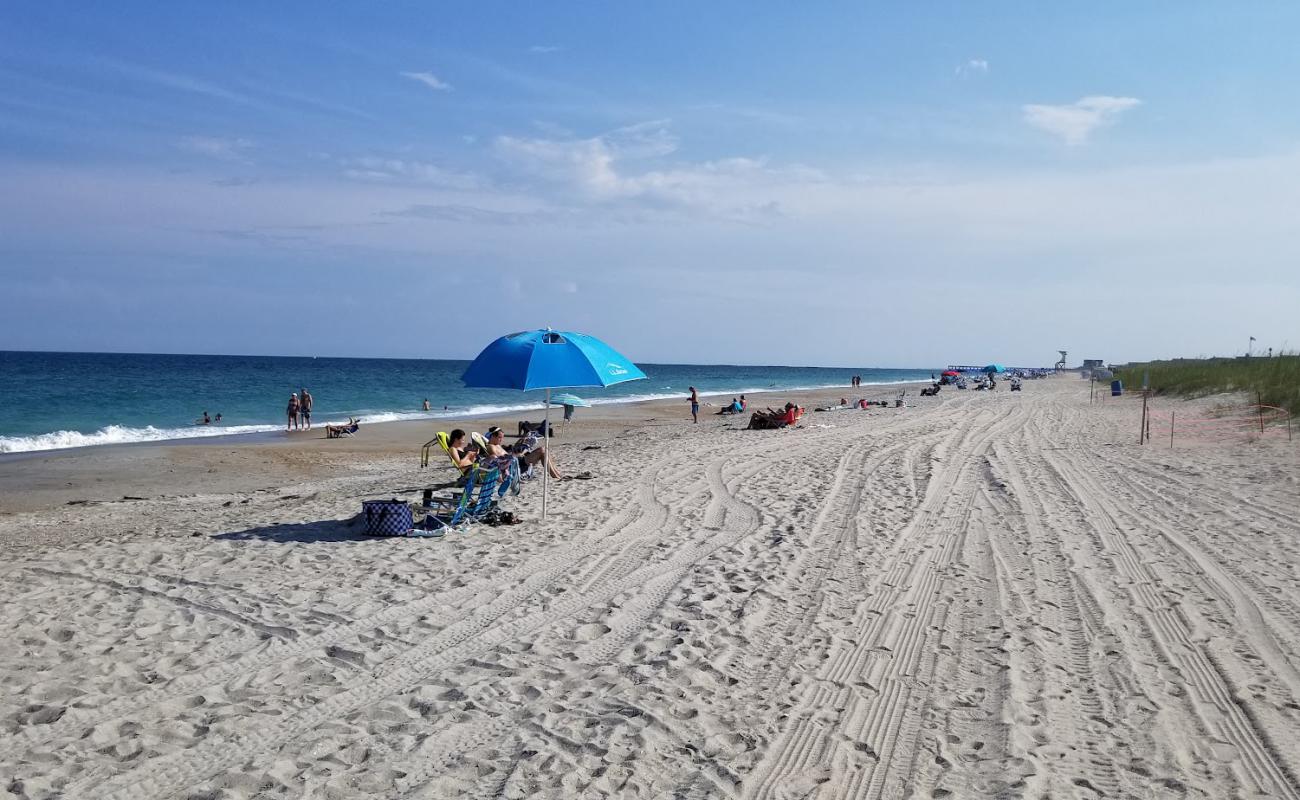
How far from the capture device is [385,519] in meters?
7.54

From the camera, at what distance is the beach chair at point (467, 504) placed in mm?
7816

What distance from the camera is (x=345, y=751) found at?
11.7ft

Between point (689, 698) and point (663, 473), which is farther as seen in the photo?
point (663, 473)

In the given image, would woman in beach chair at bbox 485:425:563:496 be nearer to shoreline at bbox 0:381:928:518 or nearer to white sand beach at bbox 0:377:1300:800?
white sand beach at bbox 0:377:1300:800

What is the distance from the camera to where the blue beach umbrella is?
24.1ft

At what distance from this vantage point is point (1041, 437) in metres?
16.7

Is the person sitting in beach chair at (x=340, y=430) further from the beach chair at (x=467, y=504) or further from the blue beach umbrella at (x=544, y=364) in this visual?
the blue beach umbrella at (x=544, y=364)

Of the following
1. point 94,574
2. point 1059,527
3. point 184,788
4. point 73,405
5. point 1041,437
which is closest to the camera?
point 184,788

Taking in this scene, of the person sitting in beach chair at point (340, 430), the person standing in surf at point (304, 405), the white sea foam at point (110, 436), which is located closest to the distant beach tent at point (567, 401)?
the person sitting in beach chair at point (340, 430)

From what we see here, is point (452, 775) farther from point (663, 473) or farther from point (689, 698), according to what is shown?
point (663, 473)

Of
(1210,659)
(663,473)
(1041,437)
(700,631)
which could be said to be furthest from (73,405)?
(1210,659)

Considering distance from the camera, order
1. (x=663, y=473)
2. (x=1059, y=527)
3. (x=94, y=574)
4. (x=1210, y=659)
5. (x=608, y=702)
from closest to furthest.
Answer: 1. (x=608, y=702)
2. (x=1210, y=659)
3. (x=94, y=574)
4. (x=1059, y=527)
5. (x=663, y=473)

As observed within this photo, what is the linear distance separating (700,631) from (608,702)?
1096 millimetres

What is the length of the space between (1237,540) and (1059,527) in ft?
4.46
